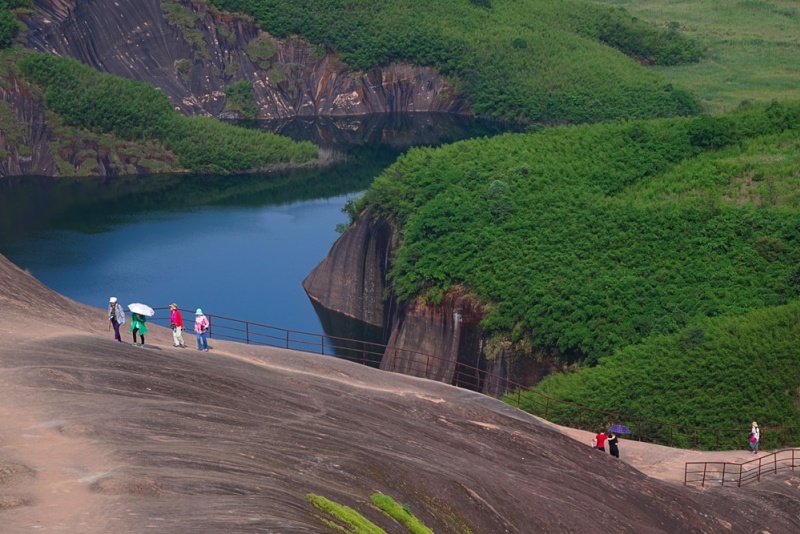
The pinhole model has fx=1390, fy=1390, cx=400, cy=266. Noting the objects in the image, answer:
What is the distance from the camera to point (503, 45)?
188m

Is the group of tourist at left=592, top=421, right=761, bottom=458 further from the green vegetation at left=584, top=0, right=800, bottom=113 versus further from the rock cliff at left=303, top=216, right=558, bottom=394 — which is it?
the green vegetation at left=584, top=0, right=800, bottom=113

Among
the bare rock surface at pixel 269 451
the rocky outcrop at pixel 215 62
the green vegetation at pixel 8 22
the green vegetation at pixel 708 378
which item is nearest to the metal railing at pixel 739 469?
the bare rock surface at pixel 269 451

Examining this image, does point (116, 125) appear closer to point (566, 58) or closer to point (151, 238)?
point (151, 238)

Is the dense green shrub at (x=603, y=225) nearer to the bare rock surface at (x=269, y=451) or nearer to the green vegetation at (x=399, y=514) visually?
the bare rock surface at (x=269, y=451)

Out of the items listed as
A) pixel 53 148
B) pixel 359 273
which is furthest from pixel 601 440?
pixel 53 148

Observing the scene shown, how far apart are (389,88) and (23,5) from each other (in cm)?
5202

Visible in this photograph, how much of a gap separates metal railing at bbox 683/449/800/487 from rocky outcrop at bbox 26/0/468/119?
12183cm

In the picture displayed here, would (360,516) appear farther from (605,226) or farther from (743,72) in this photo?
(743,72)

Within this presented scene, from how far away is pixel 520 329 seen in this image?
7638 centimetres

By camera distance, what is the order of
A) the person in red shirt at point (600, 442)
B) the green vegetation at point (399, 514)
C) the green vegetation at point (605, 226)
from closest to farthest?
the green vegetation at point (399, 514), the person in red shirt at point (600, 442), the green vegetation at point (605, 226)

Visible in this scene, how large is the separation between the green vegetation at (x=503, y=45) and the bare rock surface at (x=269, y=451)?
117 m

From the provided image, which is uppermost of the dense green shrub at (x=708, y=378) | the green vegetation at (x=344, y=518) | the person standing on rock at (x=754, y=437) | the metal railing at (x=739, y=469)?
the green vegetation at (x=344, y=518)

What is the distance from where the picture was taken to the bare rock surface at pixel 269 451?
37.0 m

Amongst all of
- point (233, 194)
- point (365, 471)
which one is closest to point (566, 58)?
point (233, 194)
